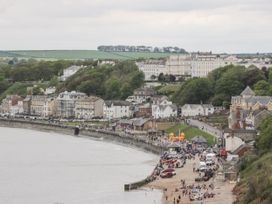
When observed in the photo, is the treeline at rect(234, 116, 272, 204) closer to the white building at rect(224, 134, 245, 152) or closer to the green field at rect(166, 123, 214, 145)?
the white building at rect(224, 134, 245, 152)

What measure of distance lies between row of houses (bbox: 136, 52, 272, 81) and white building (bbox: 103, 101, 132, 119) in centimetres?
2162

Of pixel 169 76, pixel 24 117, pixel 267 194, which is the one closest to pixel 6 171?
pixel 267 194

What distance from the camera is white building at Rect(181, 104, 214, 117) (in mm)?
72500

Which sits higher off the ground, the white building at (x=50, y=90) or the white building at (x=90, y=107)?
the white building at (x=50, y=90)

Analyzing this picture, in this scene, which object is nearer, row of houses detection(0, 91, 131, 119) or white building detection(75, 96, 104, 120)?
row of houses detection(0, 91, 131, 119)

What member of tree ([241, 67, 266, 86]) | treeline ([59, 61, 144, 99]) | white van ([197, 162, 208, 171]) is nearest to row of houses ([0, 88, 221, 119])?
treeline ([59, 61, 144, 99])

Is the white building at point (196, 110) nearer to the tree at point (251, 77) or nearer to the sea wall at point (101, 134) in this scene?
the tree at point (251, 77)

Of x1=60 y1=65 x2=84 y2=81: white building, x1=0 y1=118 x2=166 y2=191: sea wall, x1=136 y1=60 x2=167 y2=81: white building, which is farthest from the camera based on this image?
x1=60 y1=65 x2=84 y2=81: white building

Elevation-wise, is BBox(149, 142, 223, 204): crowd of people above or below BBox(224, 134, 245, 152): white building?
below

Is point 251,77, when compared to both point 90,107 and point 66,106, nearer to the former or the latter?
point 90,107

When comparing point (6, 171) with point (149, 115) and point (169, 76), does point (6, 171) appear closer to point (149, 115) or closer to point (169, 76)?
point (149, 115)

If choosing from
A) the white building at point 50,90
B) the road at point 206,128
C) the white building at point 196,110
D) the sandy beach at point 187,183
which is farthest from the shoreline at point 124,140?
the white building at point 50,90

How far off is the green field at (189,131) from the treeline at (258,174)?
1061 centimetres

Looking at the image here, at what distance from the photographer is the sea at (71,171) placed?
38312mm
